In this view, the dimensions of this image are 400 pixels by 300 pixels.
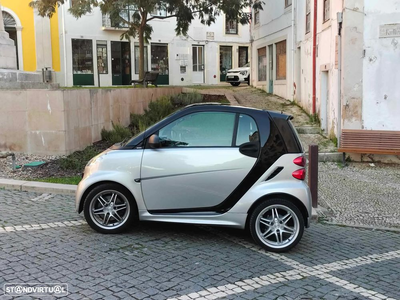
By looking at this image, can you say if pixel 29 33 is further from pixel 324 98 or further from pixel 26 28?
pixel 324 98

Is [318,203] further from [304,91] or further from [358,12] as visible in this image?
[304,91]

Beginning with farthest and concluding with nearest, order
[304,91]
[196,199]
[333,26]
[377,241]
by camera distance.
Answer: [304,91] → [333,26] → [377,241] → [196,199]

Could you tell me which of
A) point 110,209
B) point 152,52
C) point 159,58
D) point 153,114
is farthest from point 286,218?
point 159,58

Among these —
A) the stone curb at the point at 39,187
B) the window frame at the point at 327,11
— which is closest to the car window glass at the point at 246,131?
the stone curb at the point at 39,187

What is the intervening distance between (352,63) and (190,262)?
24.8ft

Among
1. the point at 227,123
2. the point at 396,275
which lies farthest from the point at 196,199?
the point at 396,275

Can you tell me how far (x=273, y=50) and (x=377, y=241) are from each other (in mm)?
14792

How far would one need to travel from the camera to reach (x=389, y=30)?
10.1m

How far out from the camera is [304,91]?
49.3 ft

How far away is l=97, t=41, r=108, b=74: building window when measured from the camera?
96.5 ft

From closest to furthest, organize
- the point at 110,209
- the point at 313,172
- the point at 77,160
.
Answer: the point at 110,209 < the point at 313,172 < the point at 77,160

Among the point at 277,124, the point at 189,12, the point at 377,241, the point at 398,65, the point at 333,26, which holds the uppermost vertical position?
the point at 189,12

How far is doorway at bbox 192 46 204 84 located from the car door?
28193 mm

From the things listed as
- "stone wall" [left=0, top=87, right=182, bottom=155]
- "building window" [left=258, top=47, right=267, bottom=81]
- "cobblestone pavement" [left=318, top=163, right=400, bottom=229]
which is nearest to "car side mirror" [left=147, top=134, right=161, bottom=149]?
"cobblestone pavement" [left=318, top=163, right=400, bottom=229]
